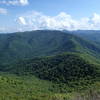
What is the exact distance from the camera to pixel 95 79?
643 feet

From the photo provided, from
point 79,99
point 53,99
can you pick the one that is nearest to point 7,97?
point 53,99

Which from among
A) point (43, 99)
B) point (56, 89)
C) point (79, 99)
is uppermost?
point (79, 99)

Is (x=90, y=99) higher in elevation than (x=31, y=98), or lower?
higher

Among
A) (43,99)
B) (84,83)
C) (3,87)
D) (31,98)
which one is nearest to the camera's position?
(43,99)

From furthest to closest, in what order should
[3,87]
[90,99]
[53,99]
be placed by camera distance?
1. [3,87]
2. [53,99]
3. [90,99]

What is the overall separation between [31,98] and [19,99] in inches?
320

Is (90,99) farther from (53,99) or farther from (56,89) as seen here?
(56,89)

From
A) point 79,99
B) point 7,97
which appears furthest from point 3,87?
point 79,99

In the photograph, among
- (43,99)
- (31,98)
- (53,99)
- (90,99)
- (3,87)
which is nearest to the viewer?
(90,99)

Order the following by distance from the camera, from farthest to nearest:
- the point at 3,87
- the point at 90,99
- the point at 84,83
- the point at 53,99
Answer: the point at 84,83 < the point at 3,87 < the point at 53,99 < the point at 90,99

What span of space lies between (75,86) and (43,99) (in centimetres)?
7057

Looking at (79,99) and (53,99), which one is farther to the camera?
(53,99)

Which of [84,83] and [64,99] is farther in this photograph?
[84,83]

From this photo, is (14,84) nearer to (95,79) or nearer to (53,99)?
(95,79)
